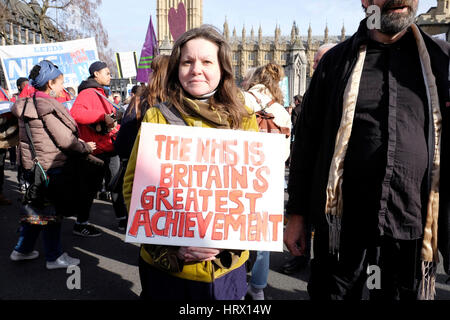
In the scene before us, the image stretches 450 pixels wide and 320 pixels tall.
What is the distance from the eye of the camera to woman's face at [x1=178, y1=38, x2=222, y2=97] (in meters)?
1.62

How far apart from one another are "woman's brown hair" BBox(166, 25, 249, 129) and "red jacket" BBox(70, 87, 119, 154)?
9.26 ft

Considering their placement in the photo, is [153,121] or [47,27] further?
[47,27]

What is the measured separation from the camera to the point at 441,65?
5.01 ft

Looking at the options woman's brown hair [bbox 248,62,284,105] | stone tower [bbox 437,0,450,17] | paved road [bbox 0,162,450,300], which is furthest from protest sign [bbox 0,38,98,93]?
stone tower [bbox 437,0,450,17]

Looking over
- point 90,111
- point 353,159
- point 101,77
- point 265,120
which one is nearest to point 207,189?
point 353,159

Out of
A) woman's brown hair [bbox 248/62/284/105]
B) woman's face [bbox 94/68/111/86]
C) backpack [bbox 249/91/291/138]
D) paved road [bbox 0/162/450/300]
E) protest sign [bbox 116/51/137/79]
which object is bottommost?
paved road [bbox 0/162/450/300]

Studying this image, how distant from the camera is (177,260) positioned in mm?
1549

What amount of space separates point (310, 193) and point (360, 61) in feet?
2.35

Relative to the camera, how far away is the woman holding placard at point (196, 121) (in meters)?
1.58

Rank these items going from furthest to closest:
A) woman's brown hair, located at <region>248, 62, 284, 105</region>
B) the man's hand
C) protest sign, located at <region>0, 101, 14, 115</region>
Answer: protest sign, located at <region>0, 101, 14, 115</region>, woman's brown hair, located at <region>248, 62, 284, 105</region>, the man's hand

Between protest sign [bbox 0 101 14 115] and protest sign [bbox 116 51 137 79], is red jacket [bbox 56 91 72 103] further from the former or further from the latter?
protest sign [bbox 116 51 137 79]

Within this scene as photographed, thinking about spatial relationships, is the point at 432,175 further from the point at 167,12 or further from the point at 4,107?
the point at 167,12
